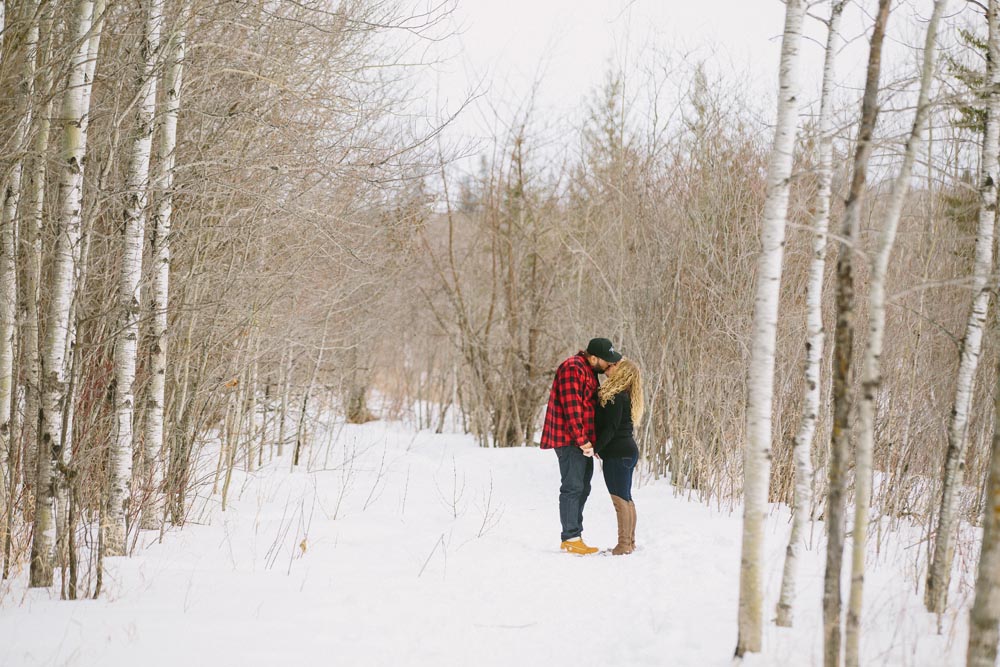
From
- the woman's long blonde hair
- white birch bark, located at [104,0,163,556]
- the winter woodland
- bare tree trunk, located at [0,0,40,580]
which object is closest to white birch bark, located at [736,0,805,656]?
the winter woodland

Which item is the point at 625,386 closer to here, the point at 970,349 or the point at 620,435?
the point at 620,435

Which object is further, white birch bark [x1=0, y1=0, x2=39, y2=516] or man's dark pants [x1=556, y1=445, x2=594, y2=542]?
man's dark pants [x1=556, y1=445, x2=594, y2=542]

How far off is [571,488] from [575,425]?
563 millimetres

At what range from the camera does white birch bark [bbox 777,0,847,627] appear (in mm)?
4086

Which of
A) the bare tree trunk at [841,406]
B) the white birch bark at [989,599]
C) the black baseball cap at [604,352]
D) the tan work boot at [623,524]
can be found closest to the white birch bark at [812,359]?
the bare tree trunk at [841,406]

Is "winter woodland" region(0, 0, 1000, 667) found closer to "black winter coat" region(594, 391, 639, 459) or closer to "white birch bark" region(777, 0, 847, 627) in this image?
"white birch bark" region(777, 0, 847, 627)

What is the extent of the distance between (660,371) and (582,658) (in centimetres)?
568

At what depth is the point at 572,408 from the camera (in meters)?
6.34

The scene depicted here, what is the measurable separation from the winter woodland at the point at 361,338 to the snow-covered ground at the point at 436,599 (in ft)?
0.11

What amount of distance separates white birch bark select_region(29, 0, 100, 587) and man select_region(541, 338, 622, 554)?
355cm

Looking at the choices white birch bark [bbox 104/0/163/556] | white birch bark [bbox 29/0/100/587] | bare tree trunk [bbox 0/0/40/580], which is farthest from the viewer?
white birch bark [bbox 104/0/163/556]

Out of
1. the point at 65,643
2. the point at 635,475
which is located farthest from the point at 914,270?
the point at 65,643

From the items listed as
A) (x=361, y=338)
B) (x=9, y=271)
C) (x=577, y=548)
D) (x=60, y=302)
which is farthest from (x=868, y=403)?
(x=361, y=338)

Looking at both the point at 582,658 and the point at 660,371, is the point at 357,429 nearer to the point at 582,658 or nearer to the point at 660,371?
the point at 660,371
